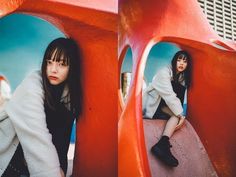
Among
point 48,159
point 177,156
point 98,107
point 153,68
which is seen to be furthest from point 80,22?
point 153,68

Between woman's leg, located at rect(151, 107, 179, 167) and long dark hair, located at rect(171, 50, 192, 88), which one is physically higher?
long dark hair, located at rect(171, 50, 192, 88)

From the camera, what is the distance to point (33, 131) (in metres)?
0.97

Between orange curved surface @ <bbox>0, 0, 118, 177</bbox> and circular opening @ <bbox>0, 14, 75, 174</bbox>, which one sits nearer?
orange curved surface @ <bbox>0, 0, 118, 177</bbox>

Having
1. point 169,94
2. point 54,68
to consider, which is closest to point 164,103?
point 169,94

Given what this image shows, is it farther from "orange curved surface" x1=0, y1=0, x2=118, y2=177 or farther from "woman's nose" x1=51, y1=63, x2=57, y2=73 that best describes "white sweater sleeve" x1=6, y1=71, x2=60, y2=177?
"orange curved surface" x1=0, y1=0, x2=118, y2=177

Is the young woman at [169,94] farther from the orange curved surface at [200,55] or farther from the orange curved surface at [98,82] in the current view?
the orange curved surface at [98,82]

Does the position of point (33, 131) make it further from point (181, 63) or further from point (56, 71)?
point (181, 63)

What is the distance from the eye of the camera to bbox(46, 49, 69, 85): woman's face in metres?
1.20

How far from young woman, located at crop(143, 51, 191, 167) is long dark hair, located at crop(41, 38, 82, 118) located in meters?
0.97

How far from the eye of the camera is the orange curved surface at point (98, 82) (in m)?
1.29

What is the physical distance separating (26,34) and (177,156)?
1533 millimetres

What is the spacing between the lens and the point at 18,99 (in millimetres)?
1032

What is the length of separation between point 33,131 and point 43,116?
3.1 inches

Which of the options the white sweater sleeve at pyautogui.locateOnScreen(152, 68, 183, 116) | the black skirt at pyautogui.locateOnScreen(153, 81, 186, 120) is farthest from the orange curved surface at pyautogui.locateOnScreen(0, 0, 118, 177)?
the black skirt at pyautogui.locateOnScreen(153, 81, 186, 120)
